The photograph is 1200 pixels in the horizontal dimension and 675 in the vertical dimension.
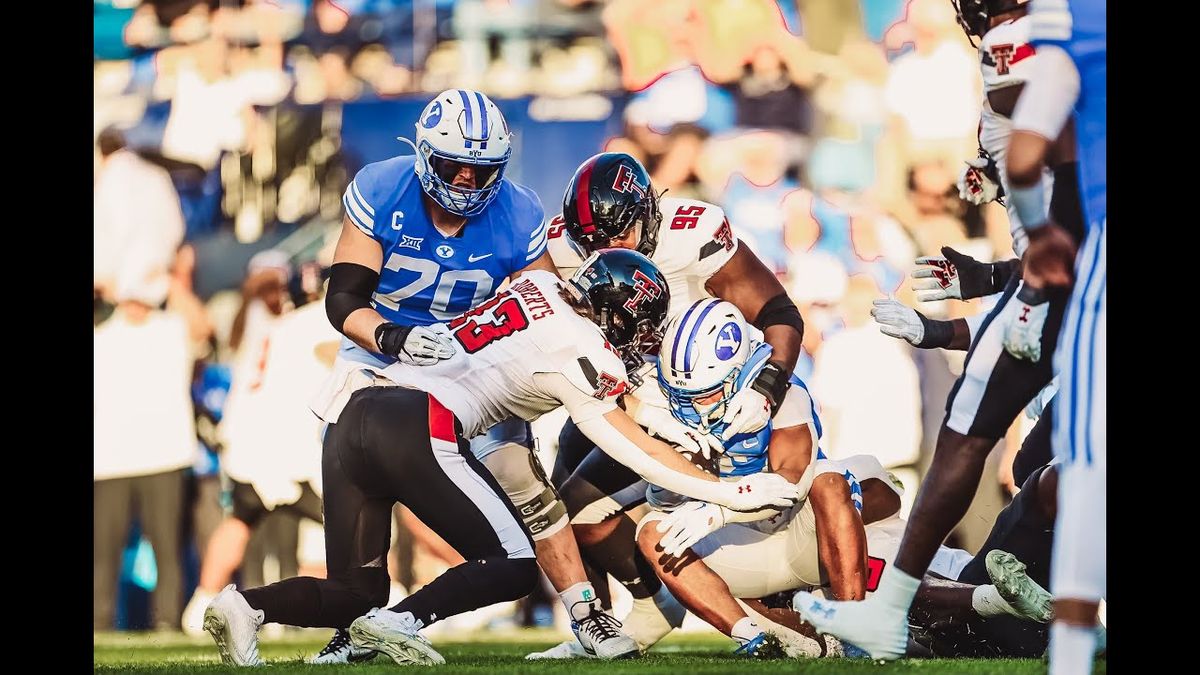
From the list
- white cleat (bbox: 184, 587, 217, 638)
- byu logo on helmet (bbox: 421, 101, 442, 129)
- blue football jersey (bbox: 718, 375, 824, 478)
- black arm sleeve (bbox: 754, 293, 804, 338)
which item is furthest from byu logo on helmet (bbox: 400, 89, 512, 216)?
white cleat (bbox: 184, 587, 217, 638)

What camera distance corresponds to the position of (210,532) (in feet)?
19.7

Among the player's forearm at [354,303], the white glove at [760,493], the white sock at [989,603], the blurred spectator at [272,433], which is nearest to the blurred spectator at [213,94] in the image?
the blurred spectator at [272,433]

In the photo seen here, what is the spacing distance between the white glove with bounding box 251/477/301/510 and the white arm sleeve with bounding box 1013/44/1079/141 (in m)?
3.32

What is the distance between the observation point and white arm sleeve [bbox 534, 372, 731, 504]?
14.6 feet

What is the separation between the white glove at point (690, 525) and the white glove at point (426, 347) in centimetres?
88

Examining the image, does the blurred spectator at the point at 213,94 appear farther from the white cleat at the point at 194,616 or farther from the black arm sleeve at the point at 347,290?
the white cleat at the point at 194,616

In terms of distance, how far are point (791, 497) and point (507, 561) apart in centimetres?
90

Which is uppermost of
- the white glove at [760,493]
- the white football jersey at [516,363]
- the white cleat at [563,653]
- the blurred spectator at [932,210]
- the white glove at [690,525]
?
the blurred spectator at [932,210]

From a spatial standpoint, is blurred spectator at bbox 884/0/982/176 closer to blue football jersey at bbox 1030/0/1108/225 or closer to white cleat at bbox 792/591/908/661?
blue football jersey at bbox 1030/0/1108/225

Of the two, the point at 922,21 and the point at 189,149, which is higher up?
the point at 922,21

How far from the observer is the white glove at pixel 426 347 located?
4.61m

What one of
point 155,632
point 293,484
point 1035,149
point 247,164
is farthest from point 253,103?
point 1035,149

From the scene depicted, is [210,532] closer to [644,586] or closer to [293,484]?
[293,484]

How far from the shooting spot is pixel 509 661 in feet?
15.5
